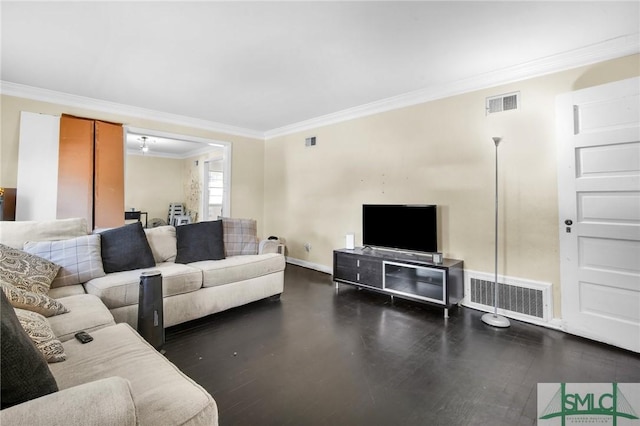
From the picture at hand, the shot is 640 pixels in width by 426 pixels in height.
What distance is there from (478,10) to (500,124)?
1336mm

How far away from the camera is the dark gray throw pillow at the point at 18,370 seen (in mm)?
794

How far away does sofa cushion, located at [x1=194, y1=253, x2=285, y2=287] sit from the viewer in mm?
2898

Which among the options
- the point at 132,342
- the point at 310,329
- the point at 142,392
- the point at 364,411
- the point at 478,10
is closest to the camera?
the point at 142,392

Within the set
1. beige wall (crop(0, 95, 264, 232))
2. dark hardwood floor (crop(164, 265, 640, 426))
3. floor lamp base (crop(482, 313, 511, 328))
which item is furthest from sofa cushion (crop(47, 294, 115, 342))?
floor lamp base (crop(482, 313, 511, 328))

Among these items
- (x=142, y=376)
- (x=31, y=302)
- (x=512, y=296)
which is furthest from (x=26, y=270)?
(x=512, y=296)

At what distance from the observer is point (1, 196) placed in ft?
10.5

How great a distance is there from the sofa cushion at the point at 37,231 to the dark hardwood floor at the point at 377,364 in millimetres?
1308

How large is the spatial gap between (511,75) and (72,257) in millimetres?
4390

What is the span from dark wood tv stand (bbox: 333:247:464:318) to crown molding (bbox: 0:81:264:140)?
3151 millimetres

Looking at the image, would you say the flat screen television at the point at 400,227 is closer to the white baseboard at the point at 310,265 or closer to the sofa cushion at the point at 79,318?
the white baseboard at the point at 310,265

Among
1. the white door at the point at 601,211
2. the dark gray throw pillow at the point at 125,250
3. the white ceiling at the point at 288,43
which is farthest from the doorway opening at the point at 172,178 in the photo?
the white door at the point at 601,211

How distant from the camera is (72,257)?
242cm

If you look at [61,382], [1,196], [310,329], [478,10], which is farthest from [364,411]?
[1,196]

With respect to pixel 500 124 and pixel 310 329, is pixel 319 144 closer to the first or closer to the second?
pixel 500 124
